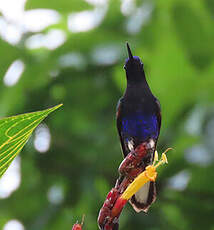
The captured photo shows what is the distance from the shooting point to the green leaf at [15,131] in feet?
2.34

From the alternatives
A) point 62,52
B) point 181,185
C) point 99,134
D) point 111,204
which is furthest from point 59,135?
point 111,204

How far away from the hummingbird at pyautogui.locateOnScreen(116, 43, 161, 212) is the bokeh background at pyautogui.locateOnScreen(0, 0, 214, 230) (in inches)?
47.4

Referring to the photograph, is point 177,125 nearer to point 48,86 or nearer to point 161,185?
point 161,185

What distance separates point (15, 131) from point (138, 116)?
0.70 metres

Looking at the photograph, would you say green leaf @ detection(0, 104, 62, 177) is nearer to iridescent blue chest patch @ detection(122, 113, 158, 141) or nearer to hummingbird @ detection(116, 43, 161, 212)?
hummingbird @ detection(116, 43, 161, 212)

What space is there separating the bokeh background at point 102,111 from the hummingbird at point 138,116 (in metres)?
1.20

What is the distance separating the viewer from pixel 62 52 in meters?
2.96

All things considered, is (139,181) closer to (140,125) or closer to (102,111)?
(140,125)

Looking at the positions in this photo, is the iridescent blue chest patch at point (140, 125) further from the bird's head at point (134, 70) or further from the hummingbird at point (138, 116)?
the bird's head at point (134, 70)

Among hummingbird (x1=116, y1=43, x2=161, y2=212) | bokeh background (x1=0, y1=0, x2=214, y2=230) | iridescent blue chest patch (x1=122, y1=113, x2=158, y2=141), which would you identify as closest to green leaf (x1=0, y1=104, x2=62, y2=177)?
hummingbird (x1=116, y1=43, x2=161, y2=212)

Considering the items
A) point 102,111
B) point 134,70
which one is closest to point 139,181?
point 134,70

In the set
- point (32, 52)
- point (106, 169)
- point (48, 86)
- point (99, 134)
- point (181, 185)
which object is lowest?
point (181, 185)

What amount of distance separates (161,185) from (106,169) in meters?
0.29

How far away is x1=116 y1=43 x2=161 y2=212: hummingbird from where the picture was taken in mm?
1232
